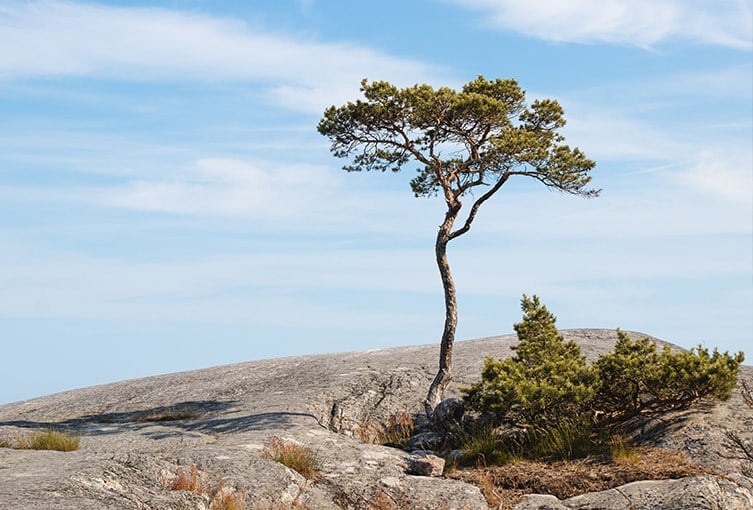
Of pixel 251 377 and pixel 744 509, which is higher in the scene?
pixel 251 377

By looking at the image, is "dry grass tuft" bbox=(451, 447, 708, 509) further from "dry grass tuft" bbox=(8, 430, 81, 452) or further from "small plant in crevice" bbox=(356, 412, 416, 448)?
"dry grass tuft" bbox=(8, 430, 81, 452)

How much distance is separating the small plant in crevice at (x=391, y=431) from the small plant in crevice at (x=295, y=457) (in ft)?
11.4

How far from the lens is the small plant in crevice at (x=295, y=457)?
13.4 metres

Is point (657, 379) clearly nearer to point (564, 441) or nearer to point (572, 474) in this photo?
point (564, 441)

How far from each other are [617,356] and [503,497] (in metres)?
4.19

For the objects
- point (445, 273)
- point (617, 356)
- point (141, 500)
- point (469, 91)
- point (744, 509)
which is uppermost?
point (469, 91)

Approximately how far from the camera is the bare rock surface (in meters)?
11.2

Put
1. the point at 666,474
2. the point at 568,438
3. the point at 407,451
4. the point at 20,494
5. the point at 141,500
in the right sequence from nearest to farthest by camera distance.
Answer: the point at 20,494
the point at 141,500
the point at 666,474
the point at 568,438
the point at 407,451

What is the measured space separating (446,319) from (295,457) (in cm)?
640

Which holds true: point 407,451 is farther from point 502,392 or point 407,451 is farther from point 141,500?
point 141,500

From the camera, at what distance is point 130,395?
75.0 feet

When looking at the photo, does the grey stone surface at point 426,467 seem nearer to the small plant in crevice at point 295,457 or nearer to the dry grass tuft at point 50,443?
the small plant in crevice at point 295,457

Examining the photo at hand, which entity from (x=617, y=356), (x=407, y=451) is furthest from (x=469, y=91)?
(x=407, y=451)

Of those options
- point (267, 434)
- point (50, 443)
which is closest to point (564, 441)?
point (267, 434)
